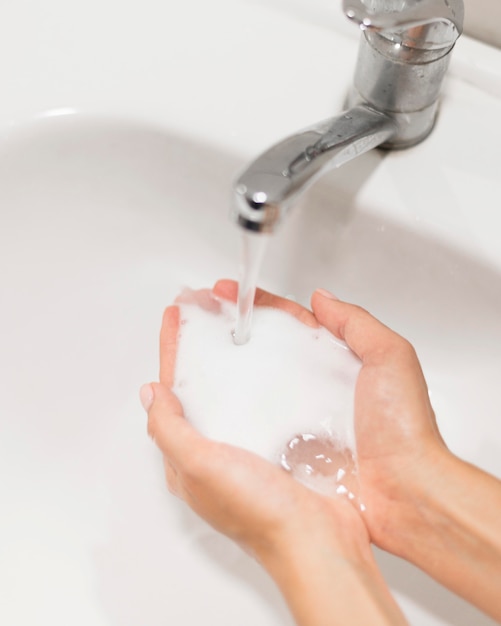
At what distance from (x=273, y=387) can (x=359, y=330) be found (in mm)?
80

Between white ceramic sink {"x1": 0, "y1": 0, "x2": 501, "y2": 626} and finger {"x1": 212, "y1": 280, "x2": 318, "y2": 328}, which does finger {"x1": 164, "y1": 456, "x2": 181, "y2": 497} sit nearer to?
white ceramic sink {"x1": 0, "y1": 0, "x2": 501, "y2": 626}

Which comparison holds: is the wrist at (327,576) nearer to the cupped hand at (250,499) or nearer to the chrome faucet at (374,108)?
the cupped hand at (250,499)

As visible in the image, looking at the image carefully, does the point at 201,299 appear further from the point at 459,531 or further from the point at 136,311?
the point at 459,531

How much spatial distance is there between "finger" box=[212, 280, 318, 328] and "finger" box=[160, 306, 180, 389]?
4cm

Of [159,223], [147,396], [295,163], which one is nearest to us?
[295,163]

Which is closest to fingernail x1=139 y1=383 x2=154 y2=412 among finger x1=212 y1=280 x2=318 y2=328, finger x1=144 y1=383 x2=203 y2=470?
finger x1=144 y1=383 x2=203 y2=470

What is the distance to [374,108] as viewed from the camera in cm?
51

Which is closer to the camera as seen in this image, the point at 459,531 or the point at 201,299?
the point at 459,531

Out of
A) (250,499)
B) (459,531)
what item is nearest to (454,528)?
(459,531)

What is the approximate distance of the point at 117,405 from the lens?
61 centimetres

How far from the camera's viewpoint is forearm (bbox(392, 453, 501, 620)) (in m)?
0.47

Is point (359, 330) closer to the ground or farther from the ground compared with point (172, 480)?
farther from the ground

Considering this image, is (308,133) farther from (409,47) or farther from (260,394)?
(260,394)

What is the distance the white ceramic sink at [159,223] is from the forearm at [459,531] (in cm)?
8
